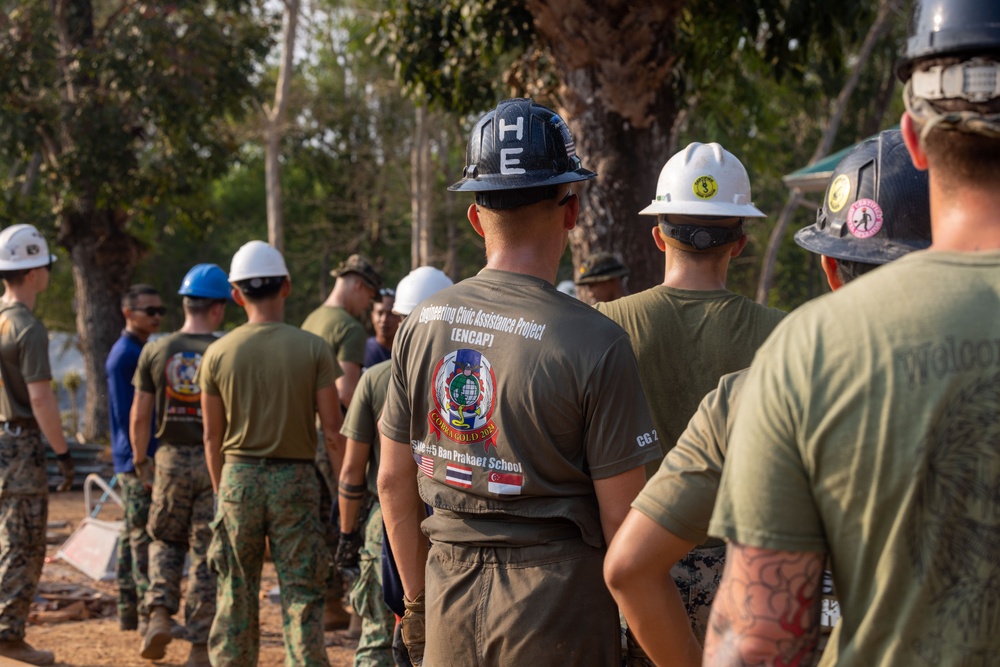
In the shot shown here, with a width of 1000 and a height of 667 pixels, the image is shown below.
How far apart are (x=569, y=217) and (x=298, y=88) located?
31.3m

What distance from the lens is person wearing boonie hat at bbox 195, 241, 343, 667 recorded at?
549 centimetres

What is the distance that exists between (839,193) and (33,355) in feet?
17.7

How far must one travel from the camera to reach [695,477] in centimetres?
191

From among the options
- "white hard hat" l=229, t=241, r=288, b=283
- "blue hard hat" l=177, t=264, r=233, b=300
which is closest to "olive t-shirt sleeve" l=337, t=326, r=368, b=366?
"blue hard hat" l=177, t=264, r=233, b=300

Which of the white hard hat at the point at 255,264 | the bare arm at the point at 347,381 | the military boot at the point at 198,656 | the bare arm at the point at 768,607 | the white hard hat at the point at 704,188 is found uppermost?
the white hard hat at the point at 704,188

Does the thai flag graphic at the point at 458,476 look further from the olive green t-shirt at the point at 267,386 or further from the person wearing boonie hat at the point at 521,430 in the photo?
the olive green t-shirt at the point at 267,386

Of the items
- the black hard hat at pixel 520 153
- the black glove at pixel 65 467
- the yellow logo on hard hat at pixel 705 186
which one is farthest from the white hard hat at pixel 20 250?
the yellow logo on hard hat at pixel 705 186

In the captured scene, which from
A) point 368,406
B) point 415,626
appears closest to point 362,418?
point 368,406

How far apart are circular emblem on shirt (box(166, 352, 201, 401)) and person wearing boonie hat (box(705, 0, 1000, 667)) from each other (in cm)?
547

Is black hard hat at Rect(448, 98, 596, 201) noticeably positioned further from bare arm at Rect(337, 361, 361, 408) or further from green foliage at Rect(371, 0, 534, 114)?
green foliage at Rect(371, 0, 534, 114)

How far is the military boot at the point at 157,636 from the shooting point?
6426mm

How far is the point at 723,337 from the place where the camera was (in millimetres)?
3291

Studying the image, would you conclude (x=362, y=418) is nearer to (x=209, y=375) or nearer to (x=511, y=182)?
(x=209, y=375)

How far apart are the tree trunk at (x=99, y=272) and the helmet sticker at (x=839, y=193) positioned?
15.5 m
